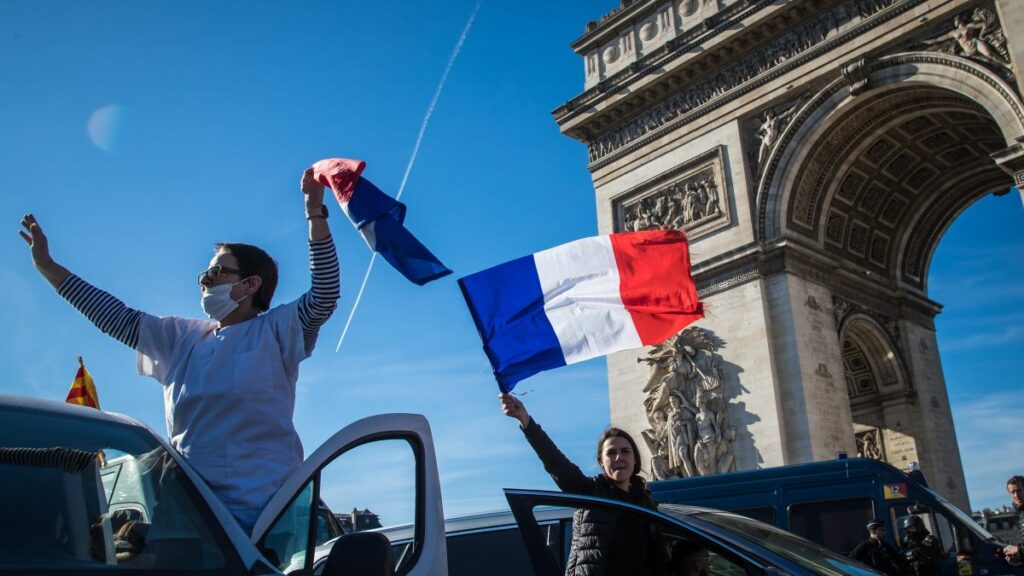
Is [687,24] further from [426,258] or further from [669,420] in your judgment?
[426,258]

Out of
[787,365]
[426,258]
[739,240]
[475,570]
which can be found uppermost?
[739,240]

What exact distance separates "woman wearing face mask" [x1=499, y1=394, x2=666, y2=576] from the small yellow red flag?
334cm

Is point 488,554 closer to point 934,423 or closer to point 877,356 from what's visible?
point 877,356

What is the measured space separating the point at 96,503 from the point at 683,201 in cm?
1633

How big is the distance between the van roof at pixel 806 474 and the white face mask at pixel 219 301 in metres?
7.39

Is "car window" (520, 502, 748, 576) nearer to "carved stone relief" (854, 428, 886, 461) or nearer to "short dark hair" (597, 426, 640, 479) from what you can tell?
"short dark hair" (597, 426, 640, 479)

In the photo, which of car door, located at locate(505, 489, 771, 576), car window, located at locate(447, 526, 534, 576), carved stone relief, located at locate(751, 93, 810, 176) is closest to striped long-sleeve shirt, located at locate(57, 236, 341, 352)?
car door, located at locate(505, 489, 771, 576)

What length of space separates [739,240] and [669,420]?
379 centimetres

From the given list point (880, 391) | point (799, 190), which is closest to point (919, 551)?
point (799, 190)

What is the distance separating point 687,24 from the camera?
1781 centimetres

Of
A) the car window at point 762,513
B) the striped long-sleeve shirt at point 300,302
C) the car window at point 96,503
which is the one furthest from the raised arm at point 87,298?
the car window at point 762,513

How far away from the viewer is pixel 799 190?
52.4 ft

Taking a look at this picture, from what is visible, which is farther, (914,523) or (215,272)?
(914,523)

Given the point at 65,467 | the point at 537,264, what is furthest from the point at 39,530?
the point at 537,264
